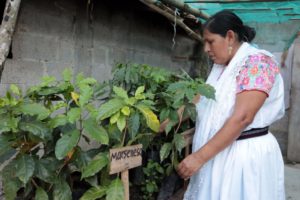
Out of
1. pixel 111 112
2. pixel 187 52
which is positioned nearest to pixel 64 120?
pixel 111 112

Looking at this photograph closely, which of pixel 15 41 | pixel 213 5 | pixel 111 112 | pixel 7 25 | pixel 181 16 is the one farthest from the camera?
pixel 181 16

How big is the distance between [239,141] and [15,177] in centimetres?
106

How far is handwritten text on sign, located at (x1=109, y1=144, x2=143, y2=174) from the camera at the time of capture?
1459mm

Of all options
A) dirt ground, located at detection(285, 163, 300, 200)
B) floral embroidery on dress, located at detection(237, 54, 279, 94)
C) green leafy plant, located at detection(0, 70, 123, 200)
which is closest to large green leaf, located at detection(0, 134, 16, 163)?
green leafy plant, located at detection(0, 70, 123, 200)

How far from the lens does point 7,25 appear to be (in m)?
1.78

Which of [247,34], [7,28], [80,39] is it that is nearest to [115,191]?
[7,28]

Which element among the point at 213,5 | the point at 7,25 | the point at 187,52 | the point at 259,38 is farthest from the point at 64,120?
the point at 259,38

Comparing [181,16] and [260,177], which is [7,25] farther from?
[181,16]

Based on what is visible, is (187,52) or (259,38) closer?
(187,52)

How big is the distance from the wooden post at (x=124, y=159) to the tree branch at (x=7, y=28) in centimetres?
74

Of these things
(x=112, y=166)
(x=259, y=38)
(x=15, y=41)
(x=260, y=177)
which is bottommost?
(x=260, y=177)

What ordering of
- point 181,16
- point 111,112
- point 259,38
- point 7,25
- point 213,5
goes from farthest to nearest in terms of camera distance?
point 259,38 < point 181,16 < point 213,5 < point 7,25 < point 111,112

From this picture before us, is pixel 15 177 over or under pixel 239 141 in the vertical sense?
under

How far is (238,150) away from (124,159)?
623 mm
